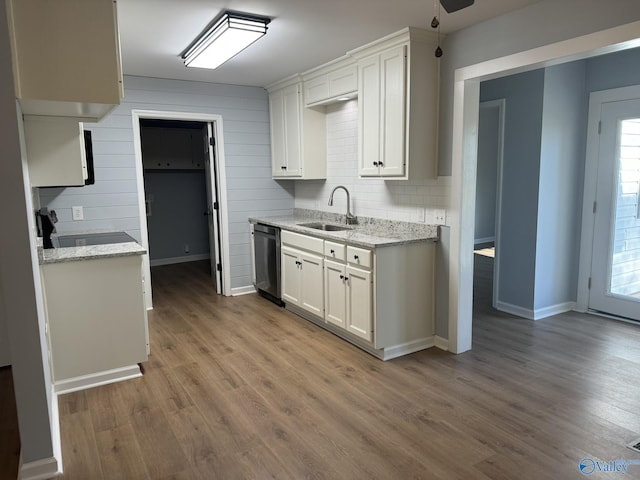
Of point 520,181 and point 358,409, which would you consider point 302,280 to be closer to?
point 358,409

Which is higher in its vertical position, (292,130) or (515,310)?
(292,130)

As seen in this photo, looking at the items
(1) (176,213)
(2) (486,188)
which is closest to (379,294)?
(1) (176,213)

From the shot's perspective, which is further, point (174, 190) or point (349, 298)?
point (174, 190)

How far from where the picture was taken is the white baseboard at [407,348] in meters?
3.54

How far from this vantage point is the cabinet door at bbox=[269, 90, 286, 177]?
526 cm

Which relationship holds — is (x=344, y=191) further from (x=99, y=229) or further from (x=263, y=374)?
(x=99, y=229)

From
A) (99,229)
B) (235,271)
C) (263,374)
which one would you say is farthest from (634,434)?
(99,229)

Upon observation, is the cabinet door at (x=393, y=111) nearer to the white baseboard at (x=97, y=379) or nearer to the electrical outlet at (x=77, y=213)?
the white baseboard at (x=97, y=379)

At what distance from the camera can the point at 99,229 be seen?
456 cm

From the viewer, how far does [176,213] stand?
7.47 m

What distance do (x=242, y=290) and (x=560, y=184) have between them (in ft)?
12.3

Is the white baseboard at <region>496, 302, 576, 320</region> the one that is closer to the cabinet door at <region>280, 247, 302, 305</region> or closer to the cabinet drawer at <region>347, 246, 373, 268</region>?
the cabinet drawer at <region>347, 246, 373, 268</region>

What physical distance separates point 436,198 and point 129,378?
2731mm

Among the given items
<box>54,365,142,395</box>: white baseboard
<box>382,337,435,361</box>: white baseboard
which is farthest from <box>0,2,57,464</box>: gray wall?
<box>382,337,435,361</box>: white baseboard
